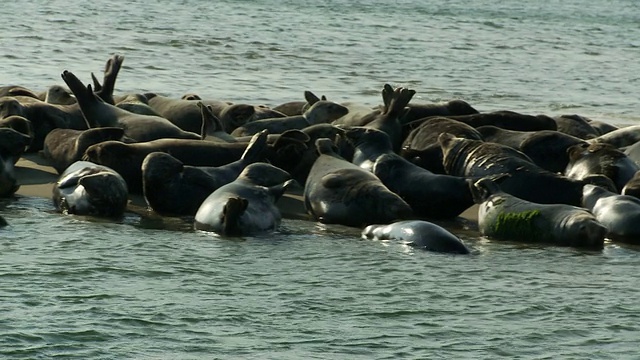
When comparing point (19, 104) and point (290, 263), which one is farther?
point (19, 104)

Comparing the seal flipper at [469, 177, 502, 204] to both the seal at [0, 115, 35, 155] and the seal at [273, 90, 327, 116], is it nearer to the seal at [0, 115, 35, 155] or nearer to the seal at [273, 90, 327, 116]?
the seal at [0, 115, 35, 155]

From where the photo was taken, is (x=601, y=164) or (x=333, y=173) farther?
(x=601, y=164)

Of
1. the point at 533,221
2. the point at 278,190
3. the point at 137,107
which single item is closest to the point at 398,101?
the point at 137,107

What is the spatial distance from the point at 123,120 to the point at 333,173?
8.31ft

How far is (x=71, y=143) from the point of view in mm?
10648


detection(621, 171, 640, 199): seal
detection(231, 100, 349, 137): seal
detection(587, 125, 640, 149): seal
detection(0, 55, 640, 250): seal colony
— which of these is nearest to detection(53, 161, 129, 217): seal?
detection(0, 55, 640, 250): seal colony

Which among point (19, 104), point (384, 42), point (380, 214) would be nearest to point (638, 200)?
point (380, 214)

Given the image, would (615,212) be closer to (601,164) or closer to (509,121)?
(601,164)

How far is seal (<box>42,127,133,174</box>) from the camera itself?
34.2ft

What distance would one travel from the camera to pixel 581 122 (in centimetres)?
1323

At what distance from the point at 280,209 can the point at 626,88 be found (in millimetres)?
11957

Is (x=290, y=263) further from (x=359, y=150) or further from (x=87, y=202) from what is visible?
(x=359, y=150)

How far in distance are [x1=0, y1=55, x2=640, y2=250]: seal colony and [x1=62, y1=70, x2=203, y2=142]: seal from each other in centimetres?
2

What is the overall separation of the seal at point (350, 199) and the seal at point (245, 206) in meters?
0.24
